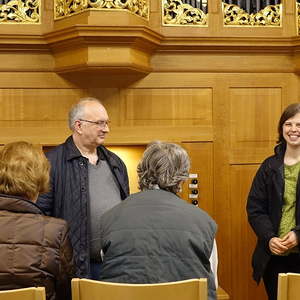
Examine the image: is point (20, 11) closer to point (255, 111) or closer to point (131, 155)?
point (131, 155)

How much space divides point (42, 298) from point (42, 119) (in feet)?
7.73

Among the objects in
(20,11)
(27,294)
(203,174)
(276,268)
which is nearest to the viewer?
(27,294)

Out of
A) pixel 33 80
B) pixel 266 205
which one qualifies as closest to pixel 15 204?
pixel 266 205

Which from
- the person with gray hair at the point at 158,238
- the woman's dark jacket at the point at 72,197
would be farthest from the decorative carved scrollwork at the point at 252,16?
the person with gray hair at the point at 158,238

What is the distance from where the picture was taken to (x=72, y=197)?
128 inches

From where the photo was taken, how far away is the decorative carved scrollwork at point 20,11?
4.20 m

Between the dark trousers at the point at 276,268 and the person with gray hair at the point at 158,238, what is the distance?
1287 mm

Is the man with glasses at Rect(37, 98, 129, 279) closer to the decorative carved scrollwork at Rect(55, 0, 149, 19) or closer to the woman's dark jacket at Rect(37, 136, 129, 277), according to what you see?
the woman's dark jacket at Rect(37, 136, 129, 277)

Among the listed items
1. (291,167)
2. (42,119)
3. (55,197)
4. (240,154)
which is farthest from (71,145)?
(240,154)

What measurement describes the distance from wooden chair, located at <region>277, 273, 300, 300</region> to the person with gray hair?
11.0 inches

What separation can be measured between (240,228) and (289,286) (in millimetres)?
2274

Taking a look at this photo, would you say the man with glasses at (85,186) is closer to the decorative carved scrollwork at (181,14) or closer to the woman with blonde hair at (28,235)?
the woman with blonde hair at (28,235)

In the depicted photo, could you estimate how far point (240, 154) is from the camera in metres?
4.56

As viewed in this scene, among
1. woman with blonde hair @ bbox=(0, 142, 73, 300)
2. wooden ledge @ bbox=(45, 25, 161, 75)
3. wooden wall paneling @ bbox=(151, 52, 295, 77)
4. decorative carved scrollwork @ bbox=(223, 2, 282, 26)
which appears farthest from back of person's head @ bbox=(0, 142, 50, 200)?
decorative carved scrollwork @ bbox=(223, 2, 282, 26)
